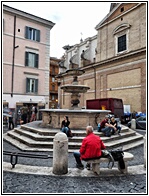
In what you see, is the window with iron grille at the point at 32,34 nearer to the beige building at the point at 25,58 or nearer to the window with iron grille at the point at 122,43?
the beige building at the point at 25,58

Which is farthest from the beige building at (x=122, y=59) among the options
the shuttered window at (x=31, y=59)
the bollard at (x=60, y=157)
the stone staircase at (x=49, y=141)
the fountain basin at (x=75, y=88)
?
the bollard at (x=60, y=157)

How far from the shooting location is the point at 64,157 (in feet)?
14.1

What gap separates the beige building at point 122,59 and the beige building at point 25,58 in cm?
936

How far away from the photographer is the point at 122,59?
2267 centimetres

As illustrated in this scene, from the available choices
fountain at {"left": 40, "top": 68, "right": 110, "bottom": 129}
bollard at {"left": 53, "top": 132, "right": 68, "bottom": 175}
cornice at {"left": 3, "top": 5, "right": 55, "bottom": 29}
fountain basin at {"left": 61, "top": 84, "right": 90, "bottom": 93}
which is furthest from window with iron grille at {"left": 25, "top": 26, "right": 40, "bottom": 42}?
bollard at {"left": 53, "top": 132, "right": 68, "bottom": 175}

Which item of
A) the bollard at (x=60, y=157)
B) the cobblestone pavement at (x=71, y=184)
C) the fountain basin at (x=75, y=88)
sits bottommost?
the cobblestone pavement at (x=71, y=184)

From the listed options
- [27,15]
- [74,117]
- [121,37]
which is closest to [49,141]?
[74,117]

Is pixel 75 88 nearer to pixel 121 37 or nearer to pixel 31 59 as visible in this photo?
pixel 31 59

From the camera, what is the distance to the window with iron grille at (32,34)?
67.3ft

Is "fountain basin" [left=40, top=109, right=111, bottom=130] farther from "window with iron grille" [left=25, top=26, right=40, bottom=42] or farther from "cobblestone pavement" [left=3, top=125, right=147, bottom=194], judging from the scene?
"window with iron grille" [left=25, top=26, right=40, bottom=42]

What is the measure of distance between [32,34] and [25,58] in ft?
11.6

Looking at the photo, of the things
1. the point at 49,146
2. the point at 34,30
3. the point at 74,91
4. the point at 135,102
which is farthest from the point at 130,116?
the point at 34,30

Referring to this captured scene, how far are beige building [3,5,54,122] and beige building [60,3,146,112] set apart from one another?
9.36 meters

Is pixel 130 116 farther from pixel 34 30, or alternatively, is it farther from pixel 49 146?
pixel 34 30
